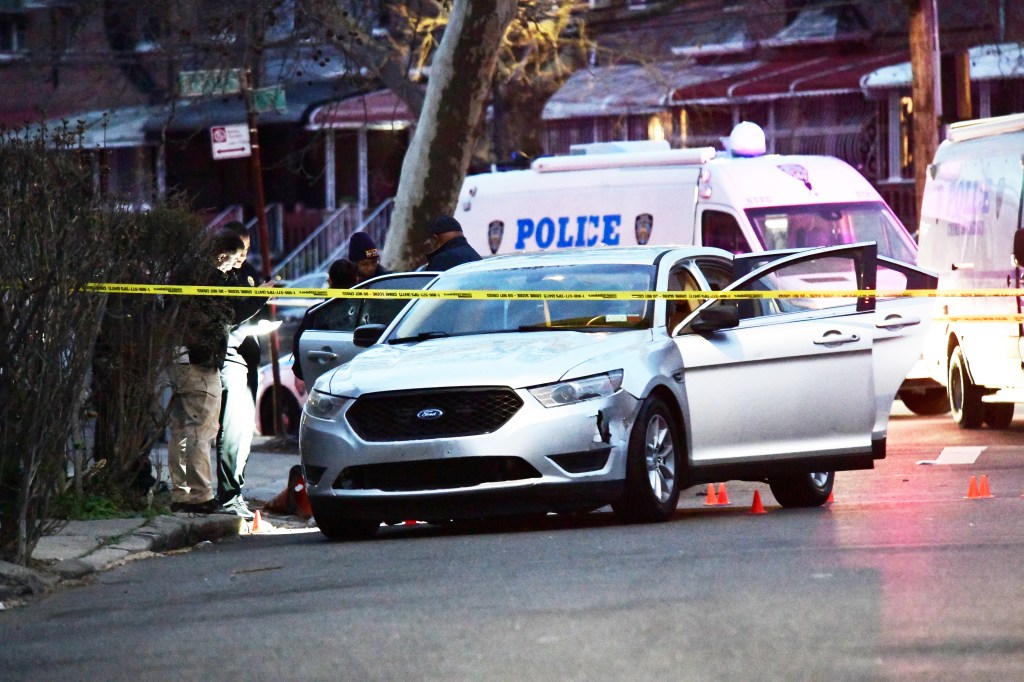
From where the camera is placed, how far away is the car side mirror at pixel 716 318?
1070 cm

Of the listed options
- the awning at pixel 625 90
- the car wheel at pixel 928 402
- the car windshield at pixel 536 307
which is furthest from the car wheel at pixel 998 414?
the awning at pixel 625 90

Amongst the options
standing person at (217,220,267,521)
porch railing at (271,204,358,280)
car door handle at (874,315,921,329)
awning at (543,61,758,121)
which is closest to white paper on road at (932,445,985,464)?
car door handle at (874,315,921,329)

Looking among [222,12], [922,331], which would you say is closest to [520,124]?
[222,12]

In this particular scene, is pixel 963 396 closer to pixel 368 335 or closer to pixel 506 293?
pixel 506 293

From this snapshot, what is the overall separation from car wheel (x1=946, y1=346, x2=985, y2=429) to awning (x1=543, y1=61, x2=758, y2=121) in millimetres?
17551

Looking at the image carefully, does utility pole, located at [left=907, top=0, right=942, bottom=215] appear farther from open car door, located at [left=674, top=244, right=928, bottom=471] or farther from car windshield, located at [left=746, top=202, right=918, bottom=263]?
open car door, located at [left=674, top=244, right=928, bottom=471]

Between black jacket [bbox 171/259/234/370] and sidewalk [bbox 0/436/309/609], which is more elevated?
black jacket [bbox 171/259/234/370]

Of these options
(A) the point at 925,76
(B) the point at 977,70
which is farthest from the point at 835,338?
(B) the point at 977,70

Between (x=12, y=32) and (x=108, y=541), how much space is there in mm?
33892

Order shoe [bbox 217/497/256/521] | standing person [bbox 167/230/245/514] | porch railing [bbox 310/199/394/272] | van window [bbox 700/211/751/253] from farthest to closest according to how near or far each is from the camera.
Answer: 1. porch railing [bbox 310/199/394/272]
2. van window [bbox 700/211/751/253]
3. shoe [bbox 217/497/256/521]
4. standing person [bbox 167/230/245/514]

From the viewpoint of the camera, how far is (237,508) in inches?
457

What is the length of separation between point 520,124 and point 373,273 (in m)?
15.8

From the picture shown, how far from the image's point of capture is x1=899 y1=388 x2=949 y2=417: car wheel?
786 inches

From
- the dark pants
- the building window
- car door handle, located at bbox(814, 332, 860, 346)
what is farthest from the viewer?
the building window
